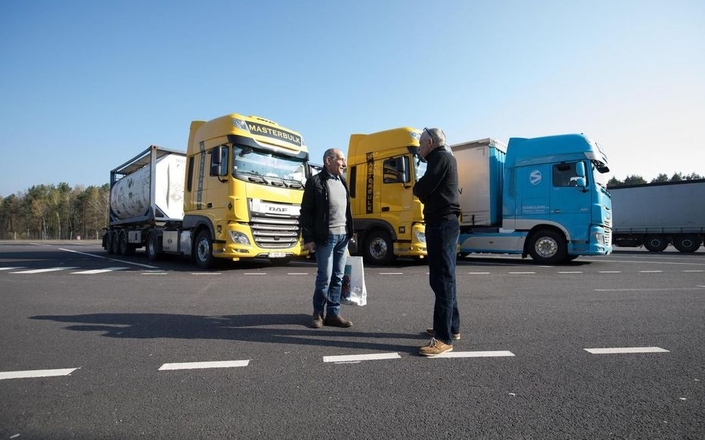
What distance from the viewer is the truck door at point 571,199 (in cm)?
1088

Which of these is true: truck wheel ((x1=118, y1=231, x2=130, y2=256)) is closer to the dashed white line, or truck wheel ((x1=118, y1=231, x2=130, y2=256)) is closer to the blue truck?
the blue truck

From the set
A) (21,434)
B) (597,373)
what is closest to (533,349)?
(597,373)

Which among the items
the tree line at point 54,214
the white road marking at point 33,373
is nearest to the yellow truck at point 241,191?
the white road marking at point 33,373

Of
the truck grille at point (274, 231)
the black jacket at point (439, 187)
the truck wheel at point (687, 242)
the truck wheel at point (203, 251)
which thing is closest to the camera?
the black jacket at point (439, 187)

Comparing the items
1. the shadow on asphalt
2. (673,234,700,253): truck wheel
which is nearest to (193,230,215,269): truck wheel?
the shadow on asphalt

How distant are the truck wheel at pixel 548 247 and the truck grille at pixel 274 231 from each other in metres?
7.21

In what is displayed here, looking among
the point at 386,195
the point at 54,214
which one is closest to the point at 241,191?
the point at 386,195

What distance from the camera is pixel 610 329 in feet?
13.6

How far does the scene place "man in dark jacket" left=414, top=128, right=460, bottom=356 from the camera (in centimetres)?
346

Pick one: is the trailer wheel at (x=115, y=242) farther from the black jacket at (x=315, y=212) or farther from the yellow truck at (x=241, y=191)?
the black jacket at (x=315, y=212)

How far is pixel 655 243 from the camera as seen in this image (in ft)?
71.9

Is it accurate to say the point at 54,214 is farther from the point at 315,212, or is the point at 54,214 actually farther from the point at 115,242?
the point at 315,212

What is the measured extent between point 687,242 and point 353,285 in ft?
79.0

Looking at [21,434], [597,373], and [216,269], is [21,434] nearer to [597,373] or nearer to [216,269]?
[597,373]
